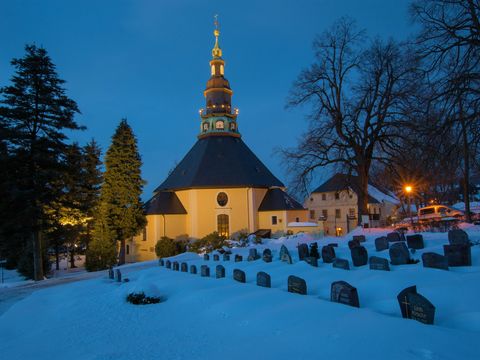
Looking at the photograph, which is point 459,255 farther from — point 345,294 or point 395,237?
point 395,237

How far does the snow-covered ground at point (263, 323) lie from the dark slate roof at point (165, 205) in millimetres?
21941

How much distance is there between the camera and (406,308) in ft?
20.3

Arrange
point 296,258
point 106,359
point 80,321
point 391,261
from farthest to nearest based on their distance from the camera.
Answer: point 296,258 → point 391,261 → point 80,321 → point 106,359

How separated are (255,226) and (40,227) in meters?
18.8

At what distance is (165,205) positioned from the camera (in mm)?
33469

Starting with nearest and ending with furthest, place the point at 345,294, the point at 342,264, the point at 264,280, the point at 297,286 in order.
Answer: the point at 345,294, the point at 297,286, the point at 264,280, the point at 342,264

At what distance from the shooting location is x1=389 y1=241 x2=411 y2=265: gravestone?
9.84 meters

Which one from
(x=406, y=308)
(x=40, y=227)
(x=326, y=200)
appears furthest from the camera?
(x=326, y=200)

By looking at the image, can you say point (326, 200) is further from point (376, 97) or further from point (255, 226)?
point (376, 97)

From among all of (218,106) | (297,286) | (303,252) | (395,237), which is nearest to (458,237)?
(395,237)

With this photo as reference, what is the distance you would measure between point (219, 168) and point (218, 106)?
29.4ft

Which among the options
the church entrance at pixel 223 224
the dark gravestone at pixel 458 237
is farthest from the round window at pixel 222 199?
the dark gravestone at pixel 458 237

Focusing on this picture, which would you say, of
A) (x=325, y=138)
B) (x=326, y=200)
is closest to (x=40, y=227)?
(x=325, y=138)

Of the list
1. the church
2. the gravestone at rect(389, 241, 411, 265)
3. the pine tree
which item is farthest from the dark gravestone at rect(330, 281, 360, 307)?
the church
